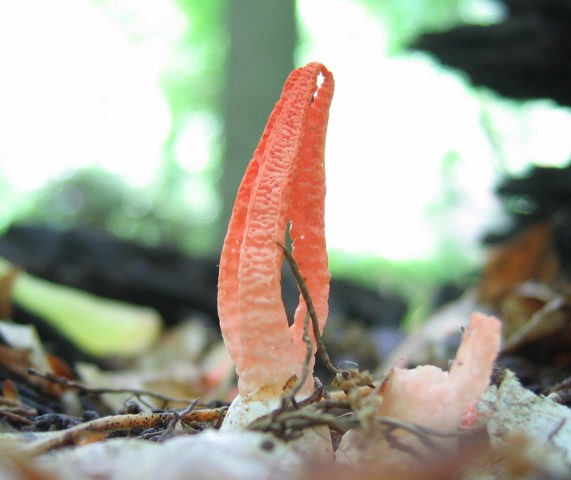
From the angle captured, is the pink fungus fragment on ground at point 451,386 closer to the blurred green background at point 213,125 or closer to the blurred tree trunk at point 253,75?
the blurred tree trunk at point 253,75

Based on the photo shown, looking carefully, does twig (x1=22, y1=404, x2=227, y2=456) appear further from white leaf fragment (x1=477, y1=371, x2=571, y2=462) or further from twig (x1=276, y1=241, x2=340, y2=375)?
white leaf fragment (x1=477, y1=371, x2=571, y2=462)

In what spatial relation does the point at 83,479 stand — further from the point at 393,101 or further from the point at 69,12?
the point at 393,101

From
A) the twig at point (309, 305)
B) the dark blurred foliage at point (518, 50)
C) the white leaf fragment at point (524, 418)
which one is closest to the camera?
the white leaf fragment at point (524, 418)

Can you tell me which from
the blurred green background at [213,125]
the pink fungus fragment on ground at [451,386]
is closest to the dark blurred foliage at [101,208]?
the blurred green background at [213,125]

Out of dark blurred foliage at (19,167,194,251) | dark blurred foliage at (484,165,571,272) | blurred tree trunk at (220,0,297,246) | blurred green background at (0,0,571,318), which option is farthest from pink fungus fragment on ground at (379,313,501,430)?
blurred green background at (0,0,571,318)

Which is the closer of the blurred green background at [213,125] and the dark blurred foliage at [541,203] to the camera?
the dark blurred foliage at [541,203]

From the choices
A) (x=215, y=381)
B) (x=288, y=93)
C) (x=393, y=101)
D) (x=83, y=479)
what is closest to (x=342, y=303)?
(x=215, y=381)

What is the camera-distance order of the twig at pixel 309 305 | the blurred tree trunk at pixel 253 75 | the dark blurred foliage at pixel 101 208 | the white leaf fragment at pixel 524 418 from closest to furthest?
the white leaf fragment at pixel 524 418, the twig at pixel 309 305, the blurred tree trunk at pixel 253 75, the dark blurred foliage at pixel 101 208
